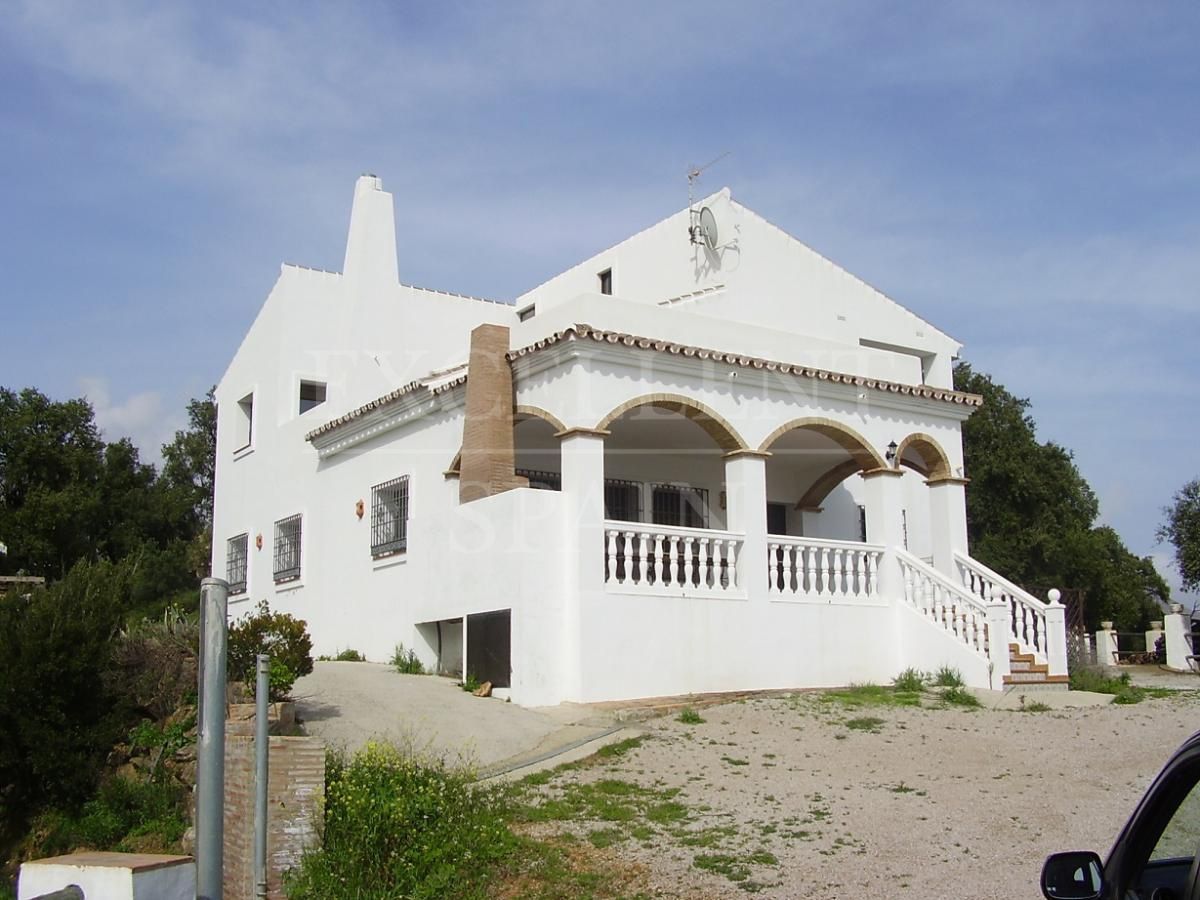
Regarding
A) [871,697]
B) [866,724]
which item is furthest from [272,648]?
[871,697]

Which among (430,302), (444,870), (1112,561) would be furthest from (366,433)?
(1112,561)

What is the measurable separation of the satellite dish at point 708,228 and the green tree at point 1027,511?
12.9 meters

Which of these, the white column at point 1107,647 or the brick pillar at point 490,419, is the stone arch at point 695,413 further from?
the white column at point 1107,647

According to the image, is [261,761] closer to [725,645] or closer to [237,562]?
[725,645]

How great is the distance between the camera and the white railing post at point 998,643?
1512 cm

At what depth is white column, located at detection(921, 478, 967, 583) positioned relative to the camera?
57.8ft

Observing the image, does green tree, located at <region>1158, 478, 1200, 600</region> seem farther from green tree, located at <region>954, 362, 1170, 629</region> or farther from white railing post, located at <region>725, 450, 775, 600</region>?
white railing post, located at <region>725, 450, 775, 600</region>

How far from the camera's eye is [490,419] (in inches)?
602

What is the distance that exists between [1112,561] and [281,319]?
904 inches

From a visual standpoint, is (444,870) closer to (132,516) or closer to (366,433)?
(366,433)

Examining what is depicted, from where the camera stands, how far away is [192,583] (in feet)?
111

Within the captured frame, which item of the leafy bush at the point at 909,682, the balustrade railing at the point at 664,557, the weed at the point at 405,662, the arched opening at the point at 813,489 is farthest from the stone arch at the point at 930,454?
the weed at the point at 405,662

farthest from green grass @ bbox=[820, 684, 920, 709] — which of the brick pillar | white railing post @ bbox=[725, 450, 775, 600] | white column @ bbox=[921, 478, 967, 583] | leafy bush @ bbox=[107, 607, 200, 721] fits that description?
leafy bush @ bbox=[107, 607, 200, 721]

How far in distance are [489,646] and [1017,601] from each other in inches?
277
